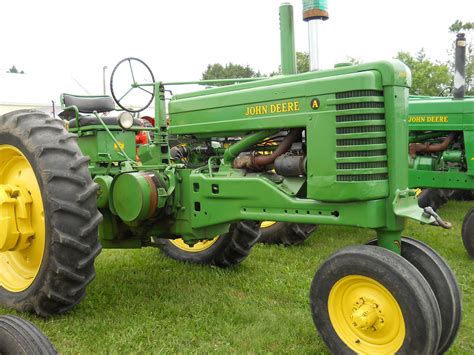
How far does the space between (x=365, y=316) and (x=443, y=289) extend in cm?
51

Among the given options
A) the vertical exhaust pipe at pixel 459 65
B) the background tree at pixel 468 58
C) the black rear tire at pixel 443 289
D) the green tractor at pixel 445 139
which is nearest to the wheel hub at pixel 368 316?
the black rear tire at pixel 443 289

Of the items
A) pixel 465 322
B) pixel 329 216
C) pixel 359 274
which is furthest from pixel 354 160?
pixel 465 322

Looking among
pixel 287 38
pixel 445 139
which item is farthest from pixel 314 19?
pixel 445 139

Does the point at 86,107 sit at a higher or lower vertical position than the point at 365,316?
higher

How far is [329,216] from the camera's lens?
2.92 meters

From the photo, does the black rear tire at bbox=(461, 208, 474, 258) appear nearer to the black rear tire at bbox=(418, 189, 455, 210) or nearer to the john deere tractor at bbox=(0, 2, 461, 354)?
the black rear tire at bbox=(418, 189, 455, 210)

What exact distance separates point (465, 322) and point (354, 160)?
1601 millimetres

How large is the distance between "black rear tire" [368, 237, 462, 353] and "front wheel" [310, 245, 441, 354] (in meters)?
0.32

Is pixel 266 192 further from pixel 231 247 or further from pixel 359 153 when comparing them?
pixel 231 247

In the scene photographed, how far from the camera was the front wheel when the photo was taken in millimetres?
2445

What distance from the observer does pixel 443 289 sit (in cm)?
279

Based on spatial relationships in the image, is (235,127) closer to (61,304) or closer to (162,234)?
(162,234)

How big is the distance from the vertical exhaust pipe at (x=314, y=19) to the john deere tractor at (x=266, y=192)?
20mm

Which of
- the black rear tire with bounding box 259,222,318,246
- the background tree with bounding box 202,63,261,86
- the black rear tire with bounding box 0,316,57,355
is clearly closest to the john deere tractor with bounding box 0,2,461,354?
the black rear tire with bounding box 0,316,57,355
